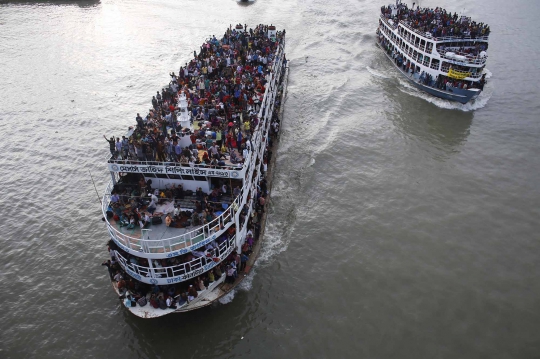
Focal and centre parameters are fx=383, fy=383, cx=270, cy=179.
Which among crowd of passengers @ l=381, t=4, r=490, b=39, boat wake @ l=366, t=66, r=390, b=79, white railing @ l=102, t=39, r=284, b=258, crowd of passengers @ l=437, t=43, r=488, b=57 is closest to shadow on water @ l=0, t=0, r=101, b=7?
boat wake @ l=366, t=66, r=390, b=79

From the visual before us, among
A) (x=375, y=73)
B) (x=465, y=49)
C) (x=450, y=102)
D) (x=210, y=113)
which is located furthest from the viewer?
(x=375, y=73)

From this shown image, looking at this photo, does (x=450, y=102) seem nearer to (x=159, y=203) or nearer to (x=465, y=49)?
(x=465, y=49)

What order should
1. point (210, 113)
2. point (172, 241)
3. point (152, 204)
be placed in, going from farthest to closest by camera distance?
1. point (210, 113)
2. point (152, 204)
3. point (172, 241)

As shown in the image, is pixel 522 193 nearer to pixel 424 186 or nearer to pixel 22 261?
pixel 424 186

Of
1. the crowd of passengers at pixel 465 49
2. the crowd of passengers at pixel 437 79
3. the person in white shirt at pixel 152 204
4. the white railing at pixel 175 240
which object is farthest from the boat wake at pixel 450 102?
the person in white shirt at pixel 152 204

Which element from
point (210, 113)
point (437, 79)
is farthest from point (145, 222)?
point (437, 79)

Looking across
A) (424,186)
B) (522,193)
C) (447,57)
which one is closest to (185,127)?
(424,186)
